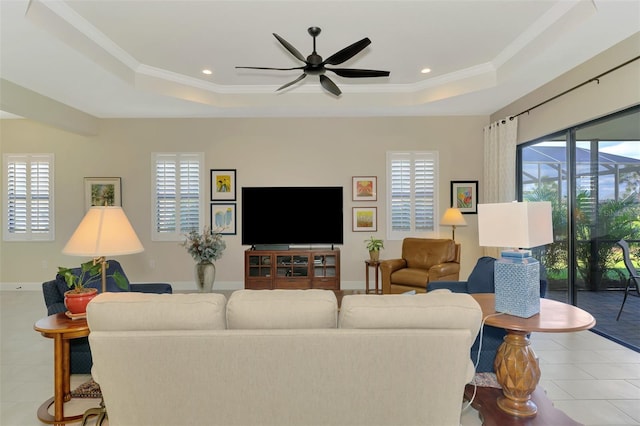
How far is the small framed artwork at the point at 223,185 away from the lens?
6008mm

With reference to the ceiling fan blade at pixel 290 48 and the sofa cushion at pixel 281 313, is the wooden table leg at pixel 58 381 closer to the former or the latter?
the sofa cushion at pixel 281 313

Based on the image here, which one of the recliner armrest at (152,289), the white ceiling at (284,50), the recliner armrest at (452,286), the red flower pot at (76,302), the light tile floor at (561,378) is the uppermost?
the white ceiling at (284,50)

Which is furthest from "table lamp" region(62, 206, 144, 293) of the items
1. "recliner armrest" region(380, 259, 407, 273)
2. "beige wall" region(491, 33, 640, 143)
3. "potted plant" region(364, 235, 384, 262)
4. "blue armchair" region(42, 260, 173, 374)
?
"beige wall" region(491, 33, 640, 143)

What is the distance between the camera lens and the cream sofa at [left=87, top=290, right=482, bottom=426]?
1.58 metres

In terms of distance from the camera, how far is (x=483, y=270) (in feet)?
11.0

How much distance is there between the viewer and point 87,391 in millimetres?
2570

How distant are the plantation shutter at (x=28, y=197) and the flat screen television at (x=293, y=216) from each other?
3.67 m

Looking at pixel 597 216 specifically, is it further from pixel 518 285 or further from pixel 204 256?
pixel 204 256

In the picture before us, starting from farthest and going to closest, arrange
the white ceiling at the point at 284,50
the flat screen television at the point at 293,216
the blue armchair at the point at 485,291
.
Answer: the flat screen television at the point at 293,216 → the white ceiling at the point at 284,50 → the blue armchair at the point at 485,291

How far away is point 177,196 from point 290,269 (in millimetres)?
2446

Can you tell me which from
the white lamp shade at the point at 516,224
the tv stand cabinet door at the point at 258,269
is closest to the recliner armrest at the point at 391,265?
the tv stand cabinet door at the point at 258,269

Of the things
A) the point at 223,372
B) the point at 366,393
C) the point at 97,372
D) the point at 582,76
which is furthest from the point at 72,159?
the point at 582,76

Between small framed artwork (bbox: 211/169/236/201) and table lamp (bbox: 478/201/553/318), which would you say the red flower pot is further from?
small framed artwork (bbox: 211/169/236/201)

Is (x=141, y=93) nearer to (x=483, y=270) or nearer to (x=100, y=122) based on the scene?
(x=100, y=122)
